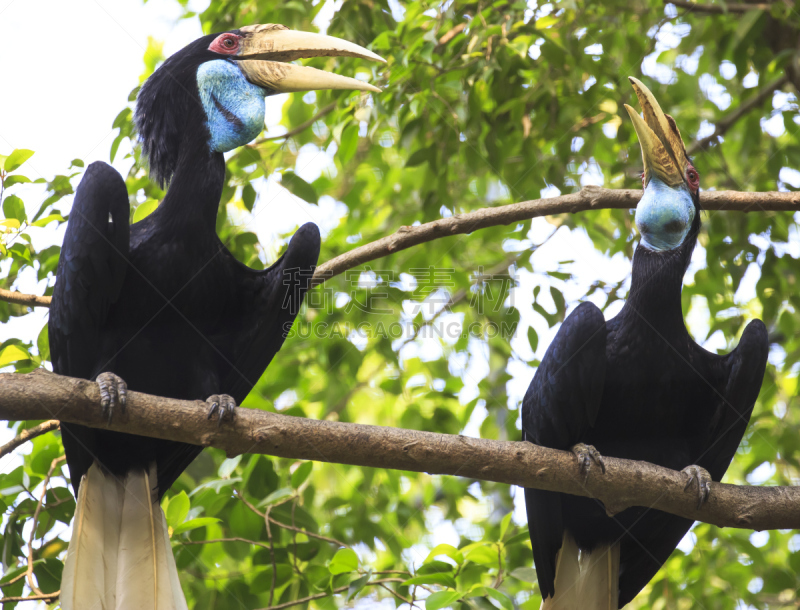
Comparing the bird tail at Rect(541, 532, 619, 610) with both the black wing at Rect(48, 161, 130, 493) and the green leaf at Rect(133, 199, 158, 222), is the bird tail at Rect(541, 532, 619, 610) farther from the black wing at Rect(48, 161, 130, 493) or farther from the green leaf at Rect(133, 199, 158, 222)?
the green leaf at Rect(133, 199, 158, 222)

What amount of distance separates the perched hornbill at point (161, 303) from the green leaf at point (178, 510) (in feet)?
0.20

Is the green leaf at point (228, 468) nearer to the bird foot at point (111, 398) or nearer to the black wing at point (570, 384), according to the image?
the bird foot at point (111, 398)

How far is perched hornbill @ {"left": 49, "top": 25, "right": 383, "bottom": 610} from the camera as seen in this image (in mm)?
3014

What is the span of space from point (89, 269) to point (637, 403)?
239 centimetres

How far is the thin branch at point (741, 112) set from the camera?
5.16 m

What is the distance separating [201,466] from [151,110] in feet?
6.63

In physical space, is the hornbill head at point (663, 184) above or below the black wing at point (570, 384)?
above

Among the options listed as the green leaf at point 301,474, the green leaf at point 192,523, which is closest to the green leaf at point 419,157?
the green leaf at point 301,474

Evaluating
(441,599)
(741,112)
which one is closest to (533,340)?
(441,599)

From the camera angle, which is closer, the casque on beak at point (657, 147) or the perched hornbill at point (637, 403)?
the perched hornbill at point (637, 403)

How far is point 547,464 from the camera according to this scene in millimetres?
2664

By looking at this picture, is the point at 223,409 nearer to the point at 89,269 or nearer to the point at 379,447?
the point at 379,447

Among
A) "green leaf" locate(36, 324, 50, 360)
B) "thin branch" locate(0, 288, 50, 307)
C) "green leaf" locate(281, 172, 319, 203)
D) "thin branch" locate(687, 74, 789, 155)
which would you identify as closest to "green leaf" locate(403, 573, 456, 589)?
"green leaf" locate(36, 324, 50, 360)

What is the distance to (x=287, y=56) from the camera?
12.8 ft
